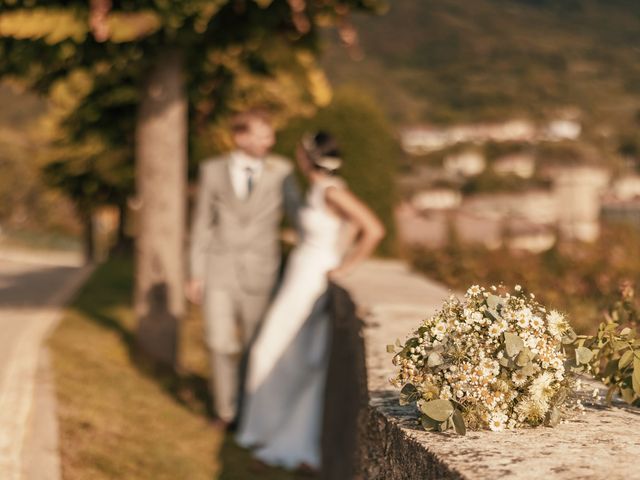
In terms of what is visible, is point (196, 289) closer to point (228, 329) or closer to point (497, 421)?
point (228, 329)

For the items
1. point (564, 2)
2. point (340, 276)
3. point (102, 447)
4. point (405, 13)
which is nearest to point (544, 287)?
point (340, 276)

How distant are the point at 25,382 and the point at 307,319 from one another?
83.5 inches

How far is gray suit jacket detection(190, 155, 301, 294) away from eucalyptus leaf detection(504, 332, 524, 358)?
388 cm

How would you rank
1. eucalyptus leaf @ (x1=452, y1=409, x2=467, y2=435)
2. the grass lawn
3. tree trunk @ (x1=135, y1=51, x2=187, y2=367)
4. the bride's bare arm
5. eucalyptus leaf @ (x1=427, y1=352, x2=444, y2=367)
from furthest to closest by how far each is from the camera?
tree trunk @ (x1=135, y1=51, x2=187, y2=367)
the bride's bare arm
the grass lawn
eucalyptus leaf @ (x1=427, y1=352, x2=444, y2=367)
eucalyptus leaf @ (x1=452, y1=409, x2=467, y2=435)

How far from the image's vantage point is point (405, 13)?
144 metres

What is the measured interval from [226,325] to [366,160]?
11656 millimetres

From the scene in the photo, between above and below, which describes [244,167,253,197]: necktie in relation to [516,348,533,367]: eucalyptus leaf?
below

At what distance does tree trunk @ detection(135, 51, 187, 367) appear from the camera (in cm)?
861

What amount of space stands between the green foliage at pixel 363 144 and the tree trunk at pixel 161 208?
29.9 ft

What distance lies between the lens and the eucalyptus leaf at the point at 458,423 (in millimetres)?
2594

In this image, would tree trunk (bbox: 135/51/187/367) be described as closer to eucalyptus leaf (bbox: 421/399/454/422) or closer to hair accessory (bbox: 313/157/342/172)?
hair accessory (bbox: 313/157/342/172)

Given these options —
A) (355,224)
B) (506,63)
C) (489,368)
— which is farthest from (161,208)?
(506,63)

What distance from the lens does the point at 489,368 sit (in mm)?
2656

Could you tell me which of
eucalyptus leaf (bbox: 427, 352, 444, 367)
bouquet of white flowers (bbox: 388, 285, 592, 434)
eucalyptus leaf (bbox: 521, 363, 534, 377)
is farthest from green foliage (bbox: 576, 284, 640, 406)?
eucalyptus leaf (bbox: 427, 352, 444, 367)
